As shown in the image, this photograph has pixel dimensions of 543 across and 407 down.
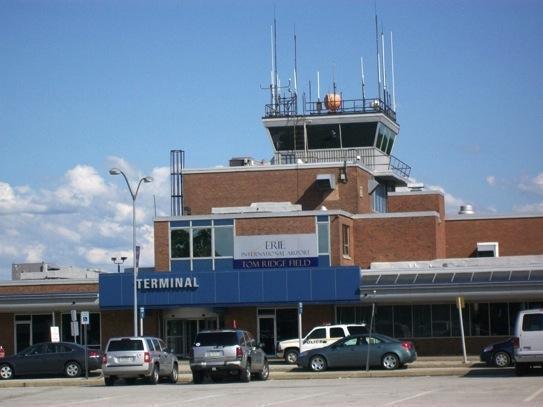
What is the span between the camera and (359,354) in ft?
141

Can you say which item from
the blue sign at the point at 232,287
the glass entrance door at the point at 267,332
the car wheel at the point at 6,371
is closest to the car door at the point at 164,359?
the car wheel at the point at 6,371

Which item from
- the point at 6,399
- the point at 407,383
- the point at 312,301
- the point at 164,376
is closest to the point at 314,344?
the point at 312,301

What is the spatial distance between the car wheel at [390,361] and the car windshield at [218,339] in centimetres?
793

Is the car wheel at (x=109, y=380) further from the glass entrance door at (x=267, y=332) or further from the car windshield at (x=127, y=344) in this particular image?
the glass entrance door at (x=267, y=332)

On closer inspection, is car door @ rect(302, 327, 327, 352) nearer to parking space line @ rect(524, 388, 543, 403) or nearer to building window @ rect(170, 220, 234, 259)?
building window @ rect(170, 220, 234, 259)

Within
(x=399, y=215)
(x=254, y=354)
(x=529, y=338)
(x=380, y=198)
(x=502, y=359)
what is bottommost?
(x=502, y=359)

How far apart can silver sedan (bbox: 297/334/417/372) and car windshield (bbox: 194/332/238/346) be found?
23.2 feet

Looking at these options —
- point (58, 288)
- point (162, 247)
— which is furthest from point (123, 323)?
point (162, 247)

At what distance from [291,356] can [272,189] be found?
16.2 meters

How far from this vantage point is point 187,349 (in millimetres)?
58250

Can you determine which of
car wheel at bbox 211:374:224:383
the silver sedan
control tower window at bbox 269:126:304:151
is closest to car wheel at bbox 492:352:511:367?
the silver sedan

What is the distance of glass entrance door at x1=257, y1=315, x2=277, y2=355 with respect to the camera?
56719 millimetres

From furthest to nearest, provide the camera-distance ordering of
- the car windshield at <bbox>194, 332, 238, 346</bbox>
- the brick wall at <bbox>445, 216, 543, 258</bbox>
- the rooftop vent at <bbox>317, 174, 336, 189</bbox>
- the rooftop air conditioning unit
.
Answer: the brick wall at <bbox>445, 216, 543, 258</bbox>, the rooftop air conditioning unit, the rooftop vent at <bbox>317, 174, 336, 189</bbox>, the car windshield at <bbox>194, 332, 238, 346</bbox>

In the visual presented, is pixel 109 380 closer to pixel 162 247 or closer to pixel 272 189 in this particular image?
pixel 162 247
